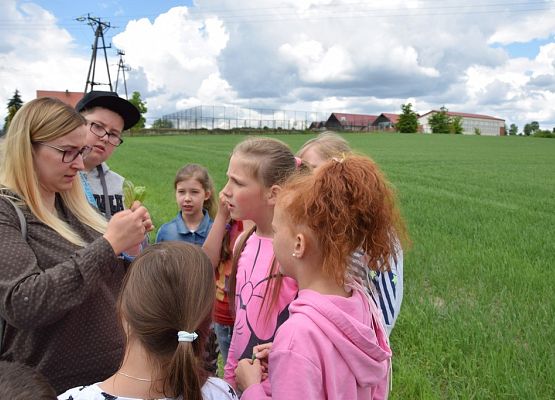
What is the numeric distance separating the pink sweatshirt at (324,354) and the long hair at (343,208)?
0.12 metres

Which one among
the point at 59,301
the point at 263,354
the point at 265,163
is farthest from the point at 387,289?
the point at 59,301

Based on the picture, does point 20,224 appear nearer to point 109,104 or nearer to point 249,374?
point 249,374

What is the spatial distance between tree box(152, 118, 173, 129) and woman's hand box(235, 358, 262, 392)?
261 ft

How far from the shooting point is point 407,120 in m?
97.5

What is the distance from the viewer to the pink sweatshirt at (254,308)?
2041mm

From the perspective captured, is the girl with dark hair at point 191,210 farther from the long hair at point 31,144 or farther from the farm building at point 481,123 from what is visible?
the farm building at point 481,123

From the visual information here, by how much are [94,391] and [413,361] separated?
262 centimetres

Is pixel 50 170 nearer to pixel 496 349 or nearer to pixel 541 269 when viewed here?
pixel 496 349

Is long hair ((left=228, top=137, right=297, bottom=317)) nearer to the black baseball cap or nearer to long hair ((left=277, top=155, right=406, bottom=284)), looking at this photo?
long hair ((left=277, top=155, right=406, bottom=284))

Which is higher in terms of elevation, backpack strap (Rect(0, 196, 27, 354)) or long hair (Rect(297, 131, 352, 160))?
long hair (Rect(297, 131, 352, 160))

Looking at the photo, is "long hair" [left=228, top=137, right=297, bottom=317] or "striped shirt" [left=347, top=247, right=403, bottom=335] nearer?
"striped shirt" [left=347, top=247, right=403, bottom=335]

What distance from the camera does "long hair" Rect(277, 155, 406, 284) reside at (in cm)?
154

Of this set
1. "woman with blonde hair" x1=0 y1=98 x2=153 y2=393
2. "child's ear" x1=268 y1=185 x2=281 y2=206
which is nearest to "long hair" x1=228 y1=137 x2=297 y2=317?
"child's ear" x1=268 y1=185 x2=281 y2=206

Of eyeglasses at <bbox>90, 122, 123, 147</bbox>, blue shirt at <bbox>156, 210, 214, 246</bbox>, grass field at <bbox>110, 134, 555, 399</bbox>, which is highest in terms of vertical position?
eyeglasses at <bbox>90, 122, 123, 147</bbox>
